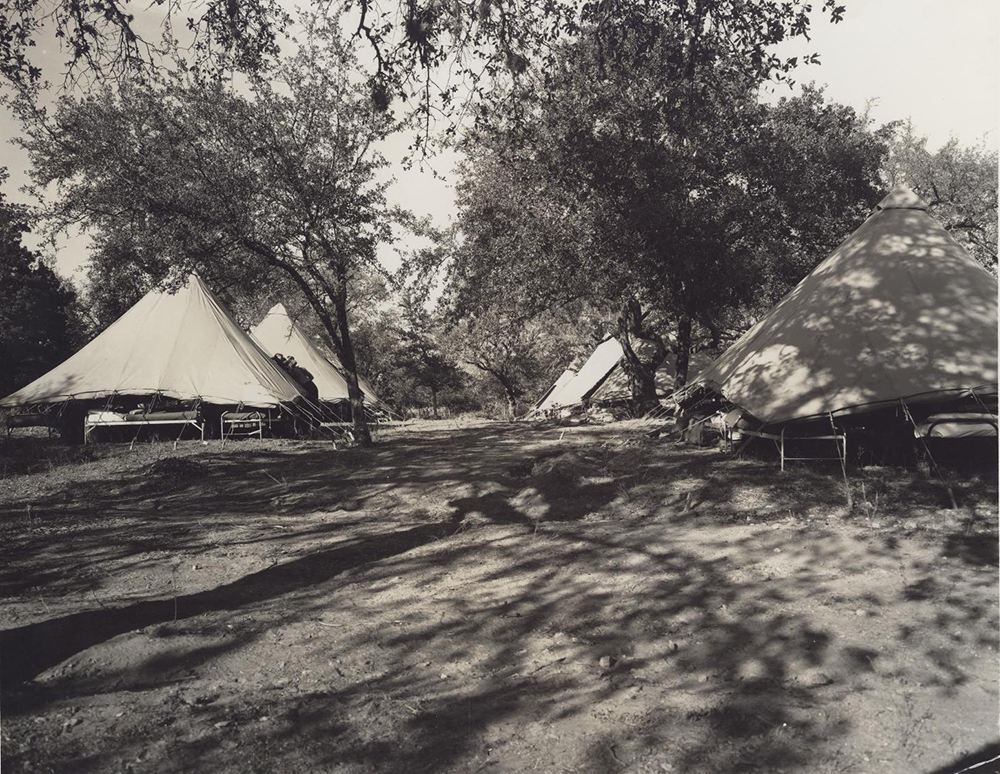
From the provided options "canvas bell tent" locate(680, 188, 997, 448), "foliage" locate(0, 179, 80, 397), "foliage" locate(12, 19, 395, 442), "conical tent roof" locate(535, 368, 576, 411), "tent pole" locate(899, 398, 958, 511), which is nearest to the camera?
"tent pole" locate(899, 398, 958, 511)

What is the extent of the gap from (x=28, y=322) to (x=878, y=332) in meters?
28.8

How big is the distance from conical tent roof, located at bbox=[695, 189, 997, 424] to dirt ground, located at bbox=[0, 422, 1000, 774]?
0.74 m

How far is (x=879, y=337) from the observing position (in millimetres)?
6070

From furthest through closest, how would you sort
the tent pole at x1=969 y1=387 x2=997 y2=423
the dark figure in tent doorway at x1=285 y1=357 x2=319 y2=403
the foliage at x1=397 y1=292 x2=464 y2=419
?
the foliage at x1=397 y1=292 x2=464 y2=419
the dark figure in tent doorway at x1=285 y1=357 x2=319 y2=403
the tent pole at x1=969 y1=387 x2=997 y2=423

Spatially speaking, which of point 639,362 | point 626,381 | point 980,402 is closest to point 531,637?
point 980,402

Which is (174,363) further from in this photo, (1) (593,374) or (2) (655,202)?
(1) (593,374)

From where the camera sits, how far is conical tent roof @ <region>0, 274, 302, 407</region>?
572 inches

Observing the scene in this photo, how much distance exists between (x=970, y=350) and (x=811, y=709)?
9.79 feet

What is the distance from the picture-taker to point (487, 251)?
52.5ft

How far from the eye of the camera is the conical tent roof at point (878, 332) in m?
4.91

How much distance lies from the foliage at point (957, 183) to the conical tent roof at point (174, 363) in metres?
13.5

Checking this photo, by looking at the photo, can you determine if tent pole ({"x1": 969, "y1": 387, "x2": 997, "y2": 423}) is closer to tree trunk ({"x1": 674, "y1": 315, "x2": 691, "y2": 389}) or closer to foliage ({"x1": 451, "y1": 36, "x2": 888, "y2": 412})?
foliage ({"x1": 451, "y1": 36, "x2": 888, "y2": 412})

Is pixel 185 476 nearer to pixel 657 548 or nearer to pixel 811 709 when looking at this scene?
pixel 657 548

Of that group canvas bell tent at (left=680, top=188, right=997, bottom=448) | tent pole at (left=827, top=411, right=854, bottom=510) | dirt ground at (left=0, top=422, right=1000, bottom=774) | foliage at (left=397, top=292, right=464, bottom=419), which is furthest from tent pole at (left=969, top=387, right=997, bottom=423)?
foliage at (left=397, top=292, right=464, bottom=419)
